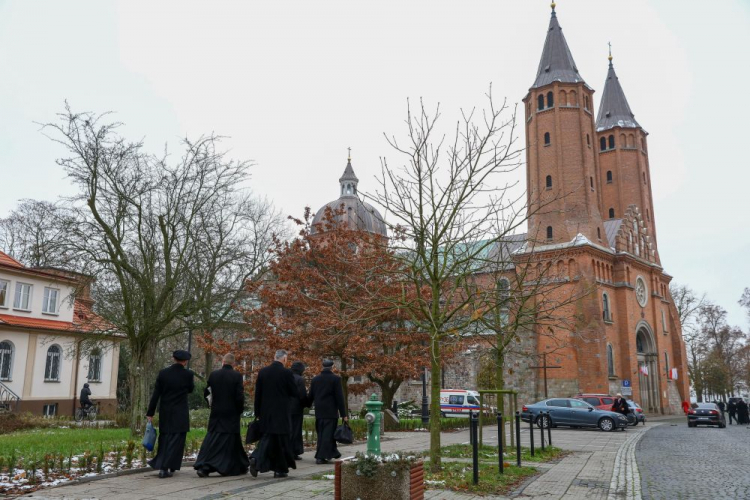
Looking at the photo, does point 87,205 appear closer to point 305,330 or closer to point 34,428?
point 305,330

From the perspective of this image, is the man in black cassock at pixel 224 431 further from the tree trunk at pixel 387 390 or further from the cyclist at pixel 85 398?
the cyclist at pixel 85 398

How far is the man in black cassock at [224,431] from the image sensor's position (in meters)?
9.02

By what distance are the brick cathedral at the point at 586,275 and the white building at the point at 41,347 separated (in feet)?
66.8

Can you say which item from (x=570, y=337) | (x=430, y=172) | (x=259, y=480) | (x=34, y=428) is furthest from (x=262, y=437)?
(x=570, y=337)

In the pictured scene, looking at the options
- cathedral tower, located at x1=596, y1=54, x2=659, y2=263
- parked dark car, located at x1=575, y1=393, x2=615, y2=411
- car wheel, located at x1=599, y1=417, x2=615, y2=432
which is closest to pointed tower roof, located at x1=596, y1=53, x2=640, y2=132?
cathedral tower, located at x1=596, y1=54, x2=659, y2=263

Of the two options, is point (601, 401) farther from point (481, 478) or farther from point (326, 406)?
point (326, 406)

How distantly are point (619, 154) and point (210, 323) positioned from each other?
48160 mm

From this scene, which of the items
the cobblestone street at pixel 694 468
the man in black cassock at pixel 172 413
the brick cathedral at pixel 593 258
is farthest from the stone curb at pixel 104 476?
the brick cathedral at pixel 593 258

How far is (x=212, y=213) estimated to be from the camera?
65.3 feet

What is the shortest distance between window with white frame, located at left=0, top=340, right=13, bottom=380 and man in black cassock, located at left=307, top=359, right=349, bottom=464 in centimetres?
2383

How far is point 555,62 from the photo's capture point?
48062mm

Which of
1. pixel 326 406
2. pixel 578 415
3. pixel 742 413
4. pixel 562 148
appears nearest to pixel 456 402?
pixel 578 415

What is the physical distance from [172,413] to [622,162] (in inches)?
2224

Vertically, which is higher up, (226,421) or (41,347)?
(41,347)
